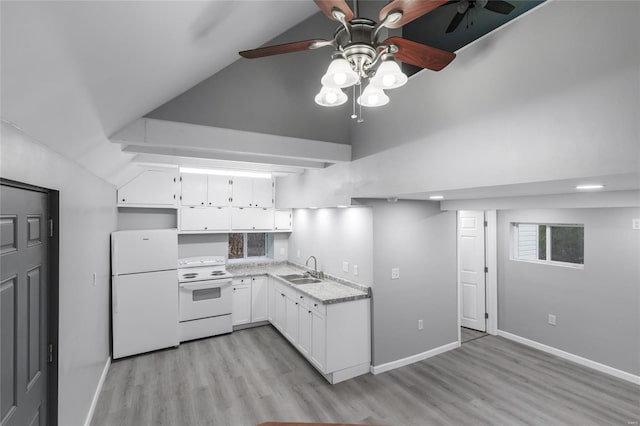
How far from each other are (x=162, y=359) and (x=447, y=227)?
13.6 ft

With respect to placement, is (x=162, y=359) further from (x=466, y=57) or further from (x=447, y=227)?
(x=466, y=57)

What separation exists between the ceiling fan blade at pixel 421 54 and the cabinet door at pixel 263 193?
3.89 meters

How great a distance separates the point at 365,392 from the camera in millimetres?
3072

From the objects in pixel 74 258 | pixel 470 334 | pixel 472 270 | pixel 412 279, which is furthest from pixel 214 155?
pixel 470 334

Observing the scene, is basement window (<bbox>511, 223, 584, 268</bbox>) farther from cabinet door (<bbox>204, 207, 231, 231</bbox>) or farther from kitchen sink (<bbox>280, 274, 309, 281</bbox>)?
cabinet door (<bbox>204, 207, 231, 231</bbox>)

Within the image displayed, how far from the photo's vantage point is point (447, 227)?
Answer: 401 centimetres

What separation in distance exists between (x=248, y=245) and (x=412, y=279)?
320 centimetres

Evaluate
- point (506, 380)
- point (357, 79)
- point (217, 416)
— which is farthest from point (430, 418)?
point (357, 79)

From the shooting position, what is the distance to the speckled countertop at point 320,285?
338 cm

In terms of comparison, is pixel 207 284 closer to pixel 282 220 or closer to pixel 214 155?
pixel 282 220

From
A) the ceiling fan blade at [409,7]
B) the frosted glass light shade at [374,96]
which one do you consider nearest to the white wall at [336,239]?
the frosted glass light shade at [374,96]

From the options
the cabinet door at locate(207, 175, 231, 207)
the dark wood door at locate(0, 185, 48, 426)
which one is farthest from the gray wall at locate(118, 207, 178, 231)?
the dark wood door at locate(0, 185, 48, 426)

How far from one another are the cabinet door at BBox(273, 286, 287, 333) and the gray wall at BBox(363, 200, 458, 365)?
1.43m

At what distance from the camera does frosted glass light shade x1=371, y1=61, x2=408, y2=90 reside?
1454 mm
